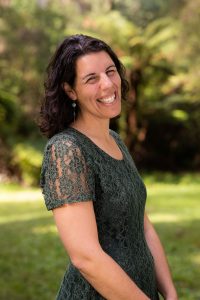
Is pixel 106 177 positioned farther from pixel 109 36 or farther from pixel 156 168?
pixel 156 168

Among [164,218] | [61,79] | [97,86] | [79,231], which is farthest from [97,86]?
[164,218]

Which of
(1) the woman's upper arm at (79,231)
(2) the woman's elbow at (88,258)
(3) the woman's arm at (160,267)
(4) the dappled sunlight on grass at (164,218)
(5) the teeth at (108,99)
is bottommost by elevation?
(4) the dappled sunlight on grass at (164,218)

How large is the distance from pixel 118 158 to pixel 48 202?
30cm

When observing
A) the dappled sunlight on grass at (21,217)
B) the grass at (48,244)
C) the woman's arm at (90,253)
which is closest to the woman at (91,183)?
the woman's arm at (90,253)

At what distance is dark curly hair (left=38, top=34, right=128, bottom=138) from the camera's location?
161 cm

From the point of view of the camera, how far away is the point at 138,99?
1582cm

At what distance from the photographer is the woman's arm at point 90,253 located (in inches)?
56.5

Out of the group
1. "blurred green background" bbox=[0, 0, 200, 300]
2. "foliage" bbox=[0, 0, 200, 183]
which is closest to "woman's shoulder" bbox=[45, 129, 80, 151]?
"blurred green background" bbox=[0, 0, 200, 300]

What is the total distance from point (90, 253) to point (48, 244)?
628 cm

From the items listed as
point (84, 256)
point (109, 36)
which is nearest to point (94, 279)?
point (84, 256)

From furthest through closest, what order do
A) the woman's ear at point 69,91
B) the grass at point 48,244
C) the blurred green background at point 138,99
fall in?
the blurred green background at point 138,99 < the grass at point 48,244 < the woman's ear at point 69,91

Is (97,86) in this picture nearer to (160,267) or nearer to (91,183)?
(91,183)

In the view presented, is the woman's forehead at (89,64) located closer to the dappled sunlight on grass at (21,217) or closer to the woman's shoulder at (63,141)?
the woman's shoulder at (63,141)

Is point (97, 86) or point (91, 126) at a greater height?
point (97, 86)
